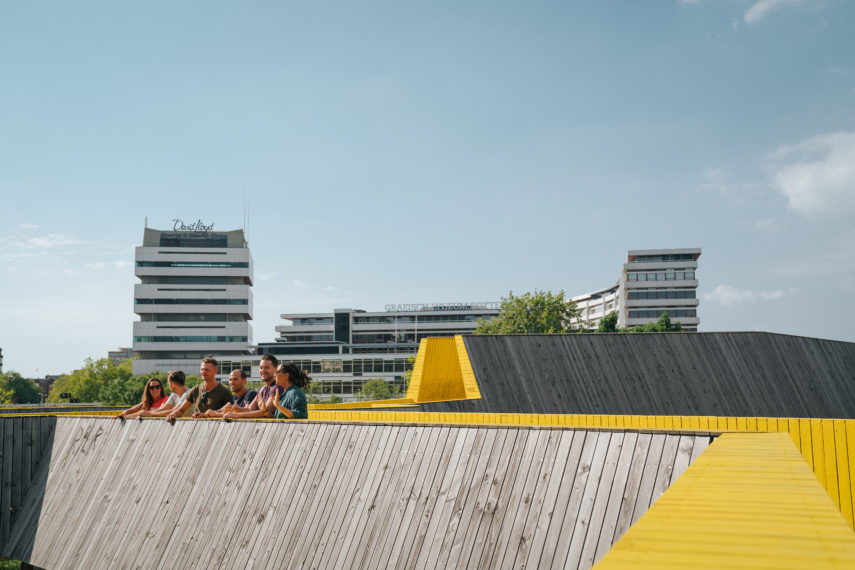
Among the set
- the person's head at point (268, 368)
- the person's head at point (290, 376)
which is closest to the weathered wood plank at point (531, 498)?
the person's head at point (290, 376)

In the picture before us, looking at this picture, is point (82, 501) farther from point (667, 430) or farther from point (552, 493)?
point (667, 430)

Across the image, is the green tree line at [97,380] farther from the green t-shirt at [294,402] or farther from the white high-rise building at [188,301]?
the green t-shirt at [294,402]

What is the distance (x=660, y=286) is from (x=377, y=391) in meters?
49.3

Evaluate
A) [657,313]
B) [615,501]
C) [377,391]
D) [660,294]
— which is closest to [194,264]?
[377,391]

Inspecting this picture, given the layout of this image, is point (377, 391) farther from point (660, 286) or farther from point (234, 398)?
point (234, 398)

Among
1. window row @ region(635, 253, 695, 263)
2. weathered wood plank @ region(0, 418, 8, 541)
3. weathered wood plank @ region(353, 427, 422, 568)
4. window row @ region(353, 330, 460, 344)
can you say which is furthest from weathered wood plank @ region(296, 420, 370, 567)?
window row @ region(353, 330, 460, 344)

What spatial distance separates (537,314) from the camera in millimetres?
63250

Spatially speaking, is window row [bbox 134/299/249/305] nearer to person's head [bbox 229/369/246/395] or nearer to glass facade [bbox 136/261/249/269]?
glass facade [bbox 136/261/249/269]

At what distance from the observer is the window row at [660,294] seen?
101 meters

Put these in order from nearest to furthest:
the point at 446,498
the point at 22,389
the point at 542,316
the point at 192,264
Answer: the point at 446,498, the point at 542,316, the point at 192,264, the point at 22,389

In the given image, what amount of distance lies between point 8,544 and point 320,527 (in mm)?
7228

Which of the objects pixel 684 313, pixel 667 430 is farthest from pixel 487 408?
pixel 684 313

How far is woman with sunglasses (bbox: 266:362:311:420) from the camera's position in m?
7.82

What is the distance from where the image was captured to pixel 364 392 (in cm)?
9094
